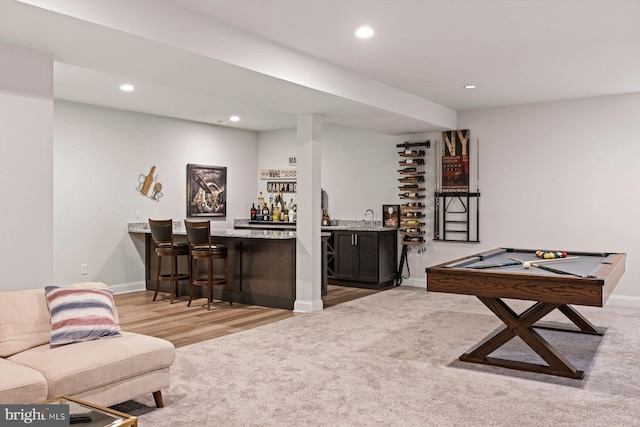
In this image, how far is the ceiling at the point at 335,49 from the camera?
344 centimetres

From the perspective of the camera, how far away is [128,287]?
24.5ft

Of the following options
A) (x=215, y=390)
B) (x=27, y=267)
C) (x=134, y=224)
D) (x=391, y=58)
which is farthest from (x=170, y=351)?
(x=134, y=224)

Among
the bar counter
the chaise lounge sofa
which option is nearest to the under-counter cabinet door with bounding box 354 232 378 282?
the bar counter

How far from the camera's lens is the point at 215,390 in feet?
11.4

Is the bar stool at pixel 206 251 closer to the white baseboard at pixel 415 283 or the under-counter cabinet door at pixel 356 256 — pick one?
the under-counter cabinet door at pixel 356 256

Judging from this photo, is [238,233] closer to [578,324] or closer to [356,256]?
[356,256]

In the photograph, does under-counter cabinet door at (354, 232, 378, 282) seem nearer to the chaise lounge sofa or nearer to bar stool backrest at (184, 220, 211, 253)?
bar stool backrest at (184, 220, 211, 253)

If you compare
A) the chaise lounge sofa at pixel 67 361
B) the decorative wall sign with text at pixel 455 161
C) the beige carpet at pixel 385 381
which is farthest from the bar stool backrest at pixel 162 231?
the decorative wall sign with text at pixel 455 161

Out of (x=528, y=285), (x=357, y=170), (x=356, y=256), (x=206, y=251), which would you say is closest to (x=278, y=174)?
(x=357, y=170)

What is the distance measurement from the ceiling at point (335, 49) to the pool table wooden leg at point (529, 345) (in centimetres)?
212

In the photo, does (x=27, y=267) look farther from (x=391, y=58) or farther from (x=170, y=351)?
(x=391, y=58)

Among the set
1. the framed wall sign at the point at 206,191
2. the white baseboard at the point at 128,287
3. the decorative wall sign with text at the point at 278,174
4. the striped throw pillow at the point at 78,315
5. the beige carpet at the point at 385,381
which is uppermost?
the decorative wall sign with text at the point at 278,174

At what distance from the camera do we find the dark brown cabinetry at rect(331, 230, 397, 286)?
758cm

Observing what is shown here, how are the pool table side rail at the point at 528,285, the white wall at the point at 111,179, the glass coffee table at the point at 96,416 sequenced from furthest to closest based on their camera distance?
the white wall at the point at 111,179
the pool table side rail at the point at 528,285
the glass coffee table at the point at 96,416
